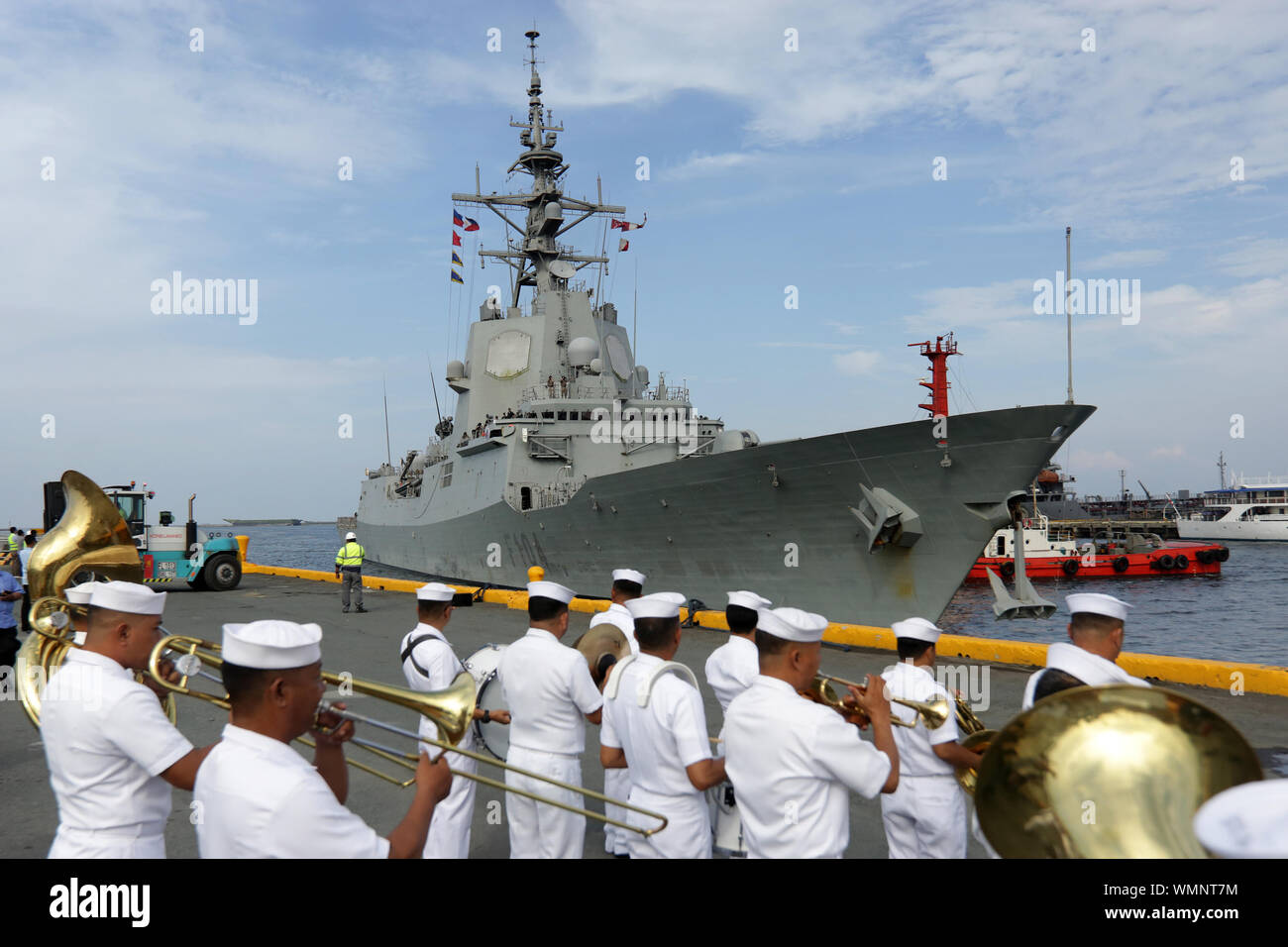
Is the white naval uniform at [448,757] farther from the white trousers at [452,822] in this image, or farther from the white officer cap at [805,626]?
the white officer cap at [805,626]

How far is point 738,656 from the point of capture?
13.5 feet

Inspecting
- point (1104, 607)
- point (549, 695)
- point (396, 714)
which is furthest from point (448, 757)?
point (396, 714)

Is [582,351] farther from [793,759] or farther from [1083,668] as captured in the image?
[793,759]

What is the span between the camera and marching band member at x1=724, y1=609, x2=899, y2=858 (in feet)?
8.21

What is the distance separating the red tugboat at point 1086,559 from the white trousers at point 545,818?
3135 cm

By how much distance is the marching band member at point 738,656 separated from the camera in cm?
410

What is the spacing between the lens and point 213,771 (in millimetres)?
1938

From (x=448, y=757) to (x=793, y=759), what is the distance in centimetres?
243

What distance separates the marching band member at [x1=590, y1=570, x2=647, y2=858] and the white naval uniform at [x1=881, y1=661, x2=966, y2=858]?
3.82 ft

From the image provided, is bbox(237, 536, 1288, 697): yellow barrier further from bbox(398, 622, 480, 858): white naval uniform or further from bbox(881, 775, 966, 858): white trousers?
bbox(881, 775, 966, 858): white trousers

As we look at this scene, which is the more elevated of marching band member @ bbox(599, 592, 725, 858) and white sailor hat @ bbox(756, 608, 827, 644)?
white sailor hat @ bbox(756, 608, 827, 644)

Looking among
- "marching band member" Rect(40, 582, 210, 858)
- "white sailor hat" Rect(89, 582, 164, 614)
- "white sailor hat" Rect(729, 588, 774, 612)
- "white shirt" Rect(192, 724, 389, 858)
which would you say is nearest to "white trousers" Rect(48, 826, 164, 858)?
"marching band member" Rect(40, 582, 210, 858)

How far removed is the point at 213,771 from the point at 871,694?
193 centimetres

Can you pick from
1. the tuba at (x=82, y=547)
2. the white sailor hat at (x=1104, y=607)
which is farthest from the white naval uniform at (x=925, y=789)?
the tuba at (x=82, y=547)
